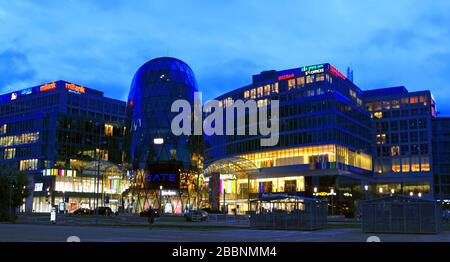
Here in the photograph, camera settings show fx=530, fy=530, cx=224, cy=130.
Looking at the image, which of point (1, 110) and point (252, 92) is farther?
point (1, 110)

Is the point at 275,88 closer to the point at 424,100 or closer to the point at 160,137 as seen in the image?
the point at 160,137

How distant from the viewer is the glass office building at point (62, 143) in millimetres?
129500

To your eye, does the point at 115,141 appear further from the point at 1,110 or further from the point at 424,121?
the point at 424,121

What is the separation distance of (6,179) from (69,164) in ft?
268

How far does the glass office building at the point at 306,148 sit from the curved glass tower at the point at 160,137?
7384mm

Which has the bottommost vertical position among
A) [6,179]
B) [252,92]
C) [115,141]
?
[6,179]

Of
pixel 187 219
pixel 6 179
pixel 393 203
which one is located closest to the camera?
pixel 393 203

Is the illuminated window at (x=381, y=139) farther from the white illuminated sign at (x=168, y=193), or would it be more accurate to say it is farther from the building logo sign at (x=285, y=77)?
the white illuminated sign at (x=168, y=193)

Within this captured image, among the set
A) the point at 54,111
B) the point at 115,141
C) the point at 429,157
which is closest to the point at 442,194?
the point at 429,157

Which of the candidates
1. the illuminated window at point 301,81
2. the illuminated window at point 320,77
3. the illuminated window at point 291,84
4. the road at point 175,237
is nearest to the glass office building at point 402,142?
the illuminated window at point 291,84

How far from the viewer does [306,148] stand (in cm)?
11462

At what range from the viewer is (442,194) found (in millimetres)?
131625

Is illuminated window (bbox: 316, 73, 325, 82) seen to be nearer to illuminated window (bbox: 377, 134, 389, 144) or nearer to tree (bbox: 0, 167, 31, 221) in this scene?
illuminated window (bbox: 377, 134, 389, 144)

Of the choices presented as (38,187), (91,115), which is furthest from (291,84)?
(38,187)
